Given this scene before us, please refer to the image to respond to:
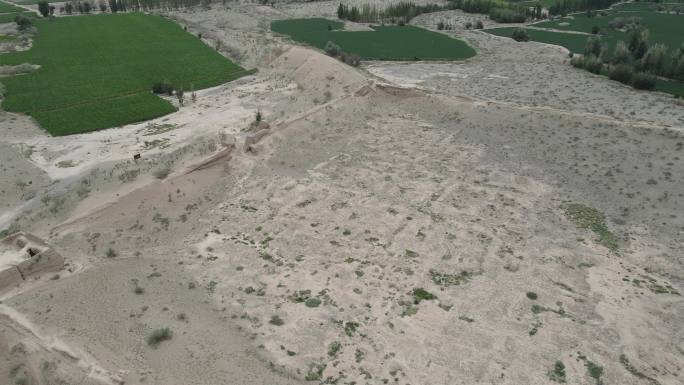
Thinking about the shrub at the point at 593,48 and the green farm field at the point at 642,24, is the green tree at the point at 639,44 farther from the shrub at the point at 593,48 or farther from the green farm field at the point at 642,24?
the green farm field at the point at 642,24

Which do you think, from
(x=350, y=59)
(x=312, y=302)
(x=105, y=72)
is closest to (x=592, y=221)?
(x=312, y=302)

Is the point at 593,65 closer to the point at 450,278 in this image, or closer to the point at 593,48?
the point at 593,48

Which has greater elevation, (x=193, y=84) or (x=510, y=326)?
(x=193, y=84)

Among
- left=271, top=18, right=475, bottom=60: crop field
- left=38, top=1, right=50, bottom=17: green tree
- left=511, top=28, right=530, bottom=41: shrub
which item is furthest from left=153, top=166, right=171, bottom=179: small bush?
left=38, top=1, right=50, bottom=17: green tree

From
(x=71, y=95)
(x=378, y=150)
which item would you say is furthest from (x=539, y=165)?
(x=71, y=95)

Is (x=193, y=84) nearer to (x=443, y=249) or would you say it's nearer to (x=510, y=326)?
(x=443, y=249)
